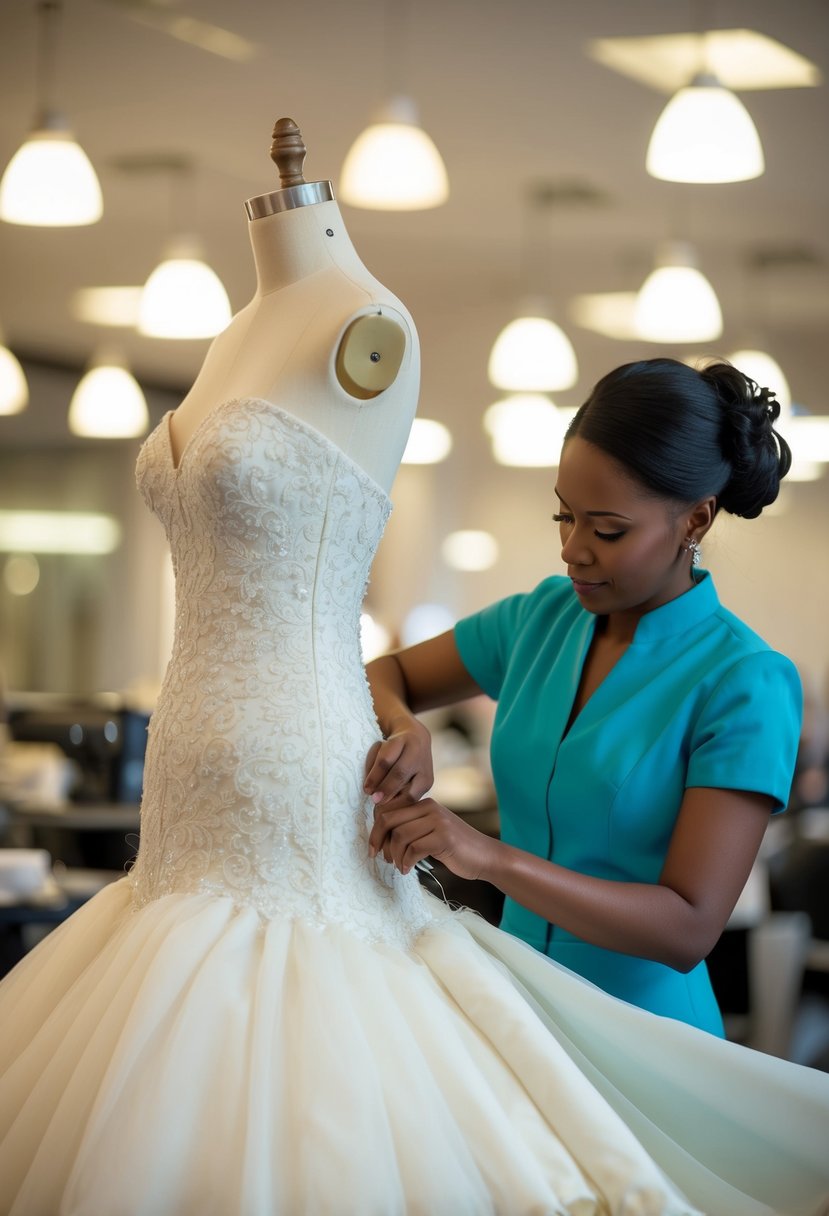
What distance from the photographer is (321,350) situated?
4.69 ft

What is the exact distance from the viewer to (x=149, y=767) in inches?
57.2

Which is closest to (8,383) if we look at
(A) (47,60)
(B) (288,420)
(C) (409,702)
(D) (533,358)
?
(A) (47,60)

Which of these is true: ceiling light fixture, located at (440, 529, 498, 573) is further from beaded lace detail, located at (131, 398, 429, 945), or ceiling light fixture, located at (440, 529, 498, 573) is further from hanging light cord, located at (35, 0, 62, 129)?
beaded lace detail, located at (131, 398, 429, 945)

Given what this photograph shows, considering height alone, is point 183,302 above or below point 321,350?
above

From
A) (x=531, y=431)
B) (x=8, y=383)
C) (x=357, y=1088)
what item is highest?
(x=8, y=383)

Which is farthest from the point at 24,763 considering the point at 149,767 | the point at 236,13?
the point at 149,767

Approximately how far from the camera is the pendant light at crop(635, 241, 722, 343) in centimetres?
431

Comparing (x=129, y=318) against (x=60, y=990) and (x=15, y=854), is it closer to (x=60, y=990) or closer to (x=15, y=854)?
(x=15, y=854)

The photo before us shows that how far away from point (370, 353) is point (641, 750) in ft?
1.68

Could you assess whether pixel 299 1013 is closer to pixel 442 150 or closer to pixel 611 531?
pixel 611 531

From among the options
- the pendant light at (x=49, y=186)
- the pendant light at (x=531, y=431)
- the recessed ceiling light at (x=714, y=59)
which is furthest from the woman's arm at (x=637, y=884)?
the pendant light at (x=531, y=431)

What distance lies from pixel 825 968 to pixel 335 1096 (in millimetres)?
3430

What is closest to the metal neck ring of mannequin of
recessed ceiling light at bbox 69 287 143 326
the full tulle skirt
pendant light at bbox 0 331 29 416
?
the full tulle skirt

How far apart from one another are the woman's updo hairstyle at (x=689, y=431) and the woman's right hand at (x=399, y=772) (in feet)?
1.25
